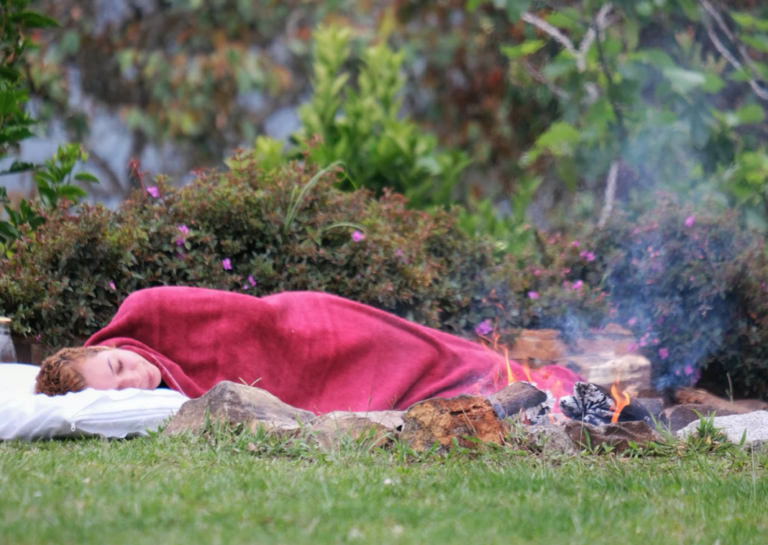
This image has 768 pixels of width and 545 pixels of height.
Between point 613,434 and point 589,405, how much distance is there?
0.36 metres

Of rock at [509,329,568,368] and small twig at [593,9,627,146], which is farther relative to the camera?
rock at [509,329,568,368]

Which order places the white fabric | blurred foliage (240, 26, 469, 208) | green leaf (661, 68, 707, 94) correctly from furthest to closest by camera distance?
blurred foliage (240, 26, 469, 208)
green leaf (661, 68, 707, 94)
the white fabric

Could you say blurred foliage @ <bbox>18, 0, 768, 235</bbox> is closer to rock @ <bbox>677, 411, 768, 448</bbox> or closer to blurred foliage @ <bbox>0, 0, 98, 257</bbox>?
blurred foliage @ <bbox>0, 0, 98, 257</bbox>

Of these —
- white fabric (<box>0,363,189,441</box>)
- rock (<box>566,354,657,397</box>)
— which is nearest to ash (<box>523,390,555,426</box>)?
rock (<box>566,354,657,397</box>)

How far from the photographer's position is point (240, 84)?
8898mm

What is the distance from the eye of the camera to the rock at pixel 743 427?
10.7 ft

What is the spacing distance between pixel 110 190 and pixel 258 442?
637 cm

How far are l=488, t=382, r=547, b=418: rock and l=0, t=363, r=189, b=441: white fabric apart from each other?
1.34 metres

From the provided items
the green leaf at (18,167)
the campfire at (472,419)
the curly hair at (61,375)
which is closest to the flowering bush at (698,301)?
the campfire at (472,419)

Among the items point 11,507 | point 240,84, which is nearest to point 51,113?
point 240,84

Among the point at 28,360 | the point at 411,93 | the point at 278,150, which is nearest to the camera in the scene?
the point at 28,360

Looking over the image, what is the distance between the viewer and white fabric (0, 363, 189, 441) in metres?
3.37

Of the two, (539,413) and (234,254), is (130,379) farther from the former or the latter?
(539,413)

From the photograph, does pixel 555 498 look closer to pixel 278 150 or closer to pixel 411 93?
pixel 278 150
